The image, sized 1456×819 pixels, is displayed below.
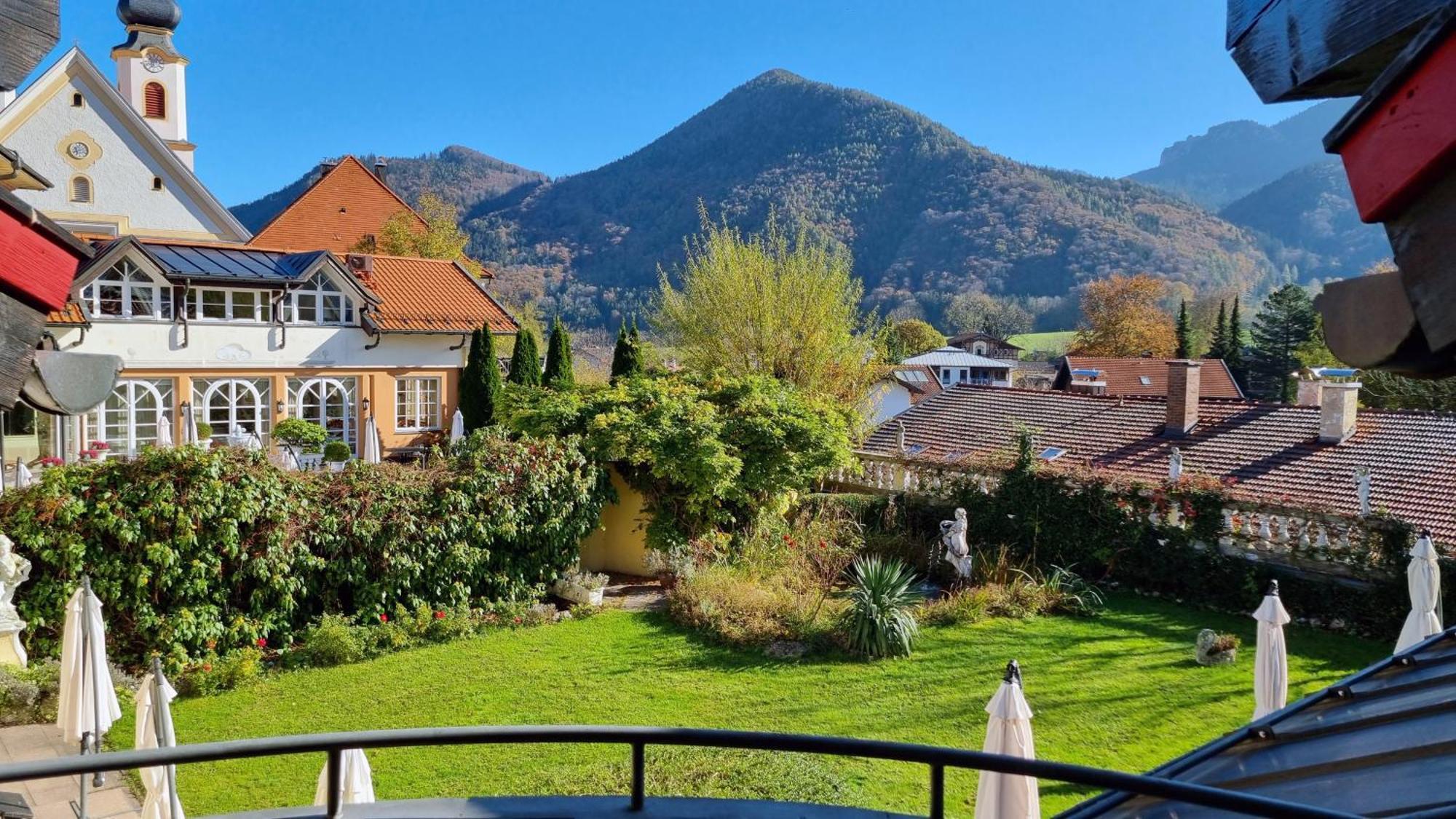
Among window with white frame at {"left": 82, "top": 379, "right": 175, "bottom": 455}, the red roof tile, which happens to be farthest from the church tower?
the red roof tile

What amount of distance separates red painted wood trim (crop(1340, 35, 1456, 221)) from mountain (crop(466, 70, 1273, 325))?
81061mm

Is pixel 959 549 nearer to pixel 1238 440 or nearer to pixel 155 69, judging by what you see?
pixel 1238 440

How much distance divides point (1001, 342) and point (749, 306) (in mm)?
58643

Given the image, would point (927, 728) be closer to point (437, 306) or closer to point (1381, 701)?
point (1381, 701)

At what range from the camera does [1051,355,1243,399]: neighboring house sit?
134 feet

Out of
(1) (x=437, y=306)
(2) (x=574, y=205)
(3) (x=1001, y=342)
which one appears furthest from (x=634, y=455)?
(2) (x=574, y=205)

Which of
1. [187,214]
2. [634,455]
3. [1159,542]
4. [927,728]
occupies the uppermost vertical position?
[187,214]

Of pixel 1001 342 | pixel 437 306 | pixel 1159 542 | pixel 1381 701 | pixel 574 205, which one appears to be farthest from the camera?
pixel 574 205

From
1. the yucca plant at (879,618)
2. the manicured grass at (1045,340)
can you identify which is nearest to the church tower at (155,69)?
the yucca plant at (879,618)

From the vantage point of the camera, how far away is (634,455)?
43.7 feet

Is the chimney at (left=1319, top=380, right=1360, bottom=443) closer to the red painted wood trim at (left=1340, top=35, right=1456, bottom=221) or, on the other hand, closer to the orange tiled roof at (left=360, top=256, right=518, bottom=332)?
the red painted wood trim at (left=1340, top=35, right=1456, bottom=221)

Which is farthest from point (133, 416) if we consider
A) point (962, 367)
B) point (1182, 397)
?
point (962, 367)

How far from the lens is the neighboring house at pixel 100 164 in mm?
25562

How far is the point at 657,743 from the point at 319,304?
951 inches
